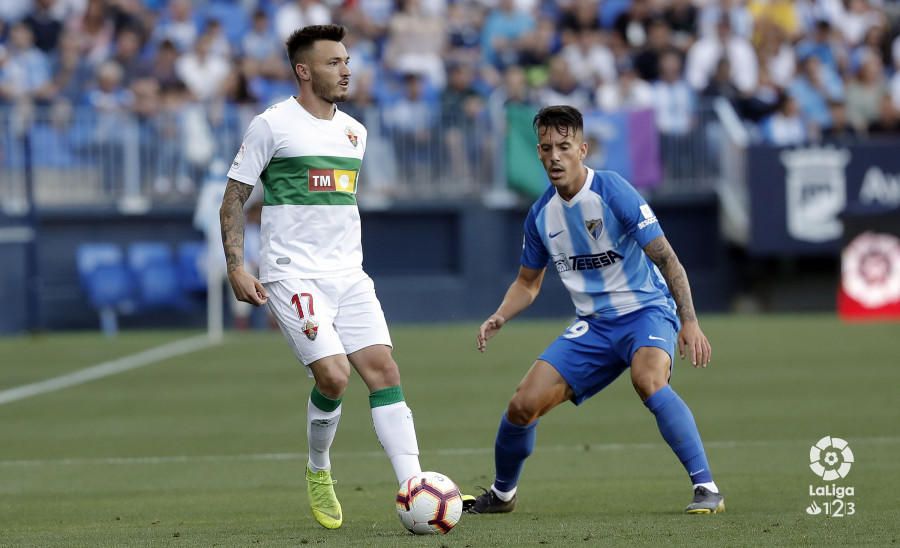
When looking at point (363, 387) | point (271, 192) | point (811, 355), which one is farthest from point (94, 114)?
point (271, 192)

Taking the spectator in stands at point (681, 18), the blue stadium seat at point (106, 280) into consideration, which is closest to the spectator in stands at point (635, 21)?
the spectator in stands at point (681, 18)

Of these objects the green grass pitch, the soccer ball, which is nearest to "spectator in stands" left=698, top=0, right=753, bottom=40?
the green grass pitch

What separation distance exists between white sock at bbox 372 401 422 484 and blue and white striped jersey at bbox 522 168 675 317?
127 centimetres

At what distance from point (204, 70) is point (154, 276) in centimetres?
320

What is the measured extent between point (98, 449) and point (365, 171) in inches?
Answer: 484

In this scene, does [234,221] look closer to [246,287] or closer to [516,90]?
[246,287]

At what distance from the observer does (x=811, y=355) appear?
16656 mm

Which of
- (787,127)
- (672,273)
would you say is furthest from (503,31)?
(672,273)

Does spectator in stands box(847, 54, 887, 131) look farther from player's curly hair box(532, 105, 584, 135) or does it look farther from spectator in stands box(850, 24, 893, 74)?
player's curly hair box(532, 105, 584, 135)

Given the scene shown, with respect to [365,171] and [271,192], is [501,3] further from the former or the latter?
[271,192]

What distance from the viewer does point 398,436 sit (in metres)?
7.21

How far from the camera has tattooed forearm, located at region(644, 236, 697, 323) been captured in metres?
7.46

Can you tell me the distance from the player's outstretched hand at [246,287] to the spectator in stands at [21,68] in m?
16.6

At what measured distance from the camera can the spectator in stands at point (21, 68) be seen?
22.9m
